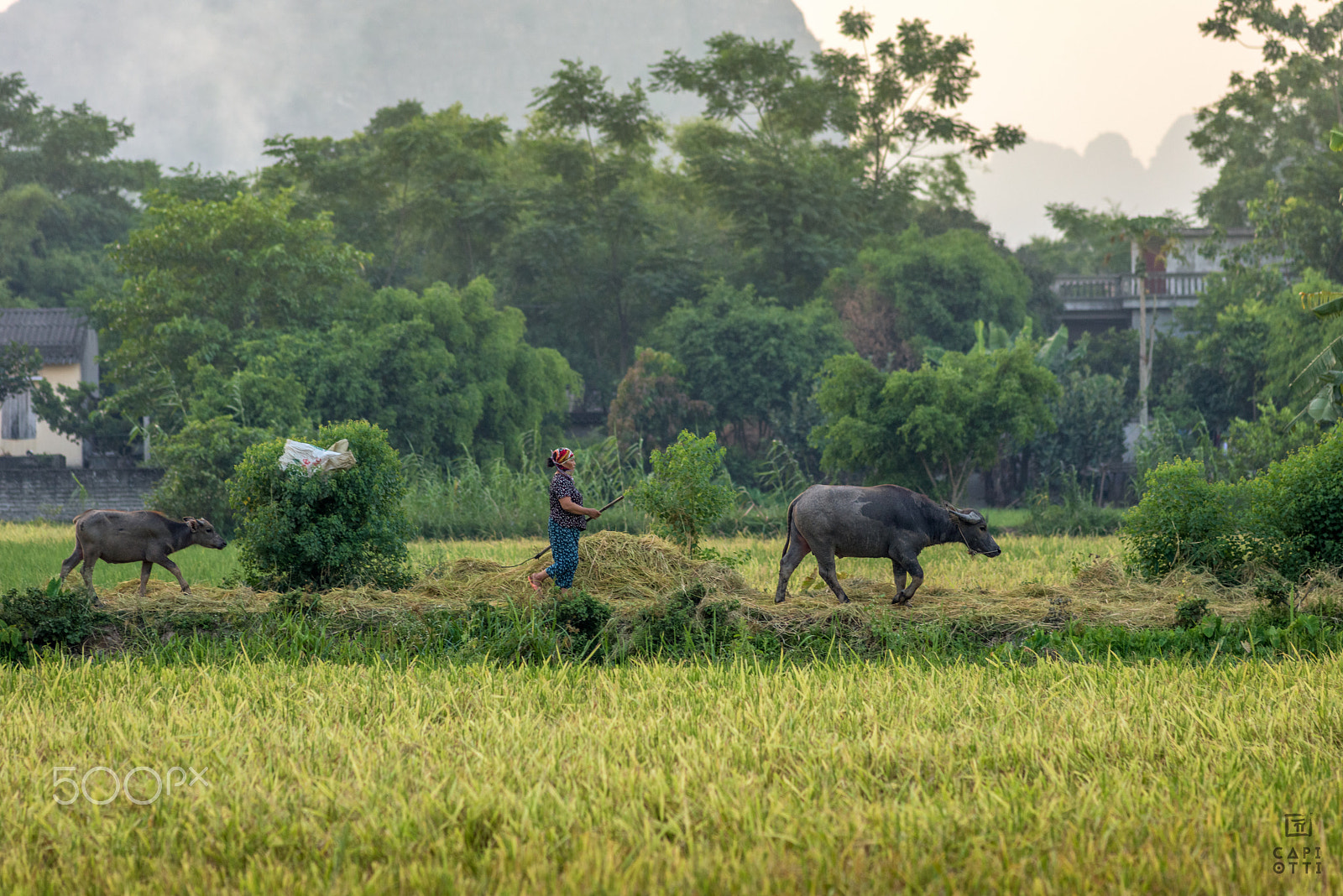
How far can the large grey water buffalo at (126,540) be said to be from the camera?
27.8 ft

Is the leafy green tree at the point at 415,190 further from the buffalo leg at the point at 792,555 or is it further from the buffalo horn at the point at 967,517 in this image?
the buffalo horn at the point at 967,517

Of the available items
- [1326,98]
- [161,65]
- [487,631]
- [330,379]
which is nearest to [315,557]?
[487,631]

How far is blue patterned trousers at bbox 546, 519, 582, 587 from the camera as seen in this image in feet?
27.0

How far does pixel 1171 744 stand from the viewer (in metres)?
4.75

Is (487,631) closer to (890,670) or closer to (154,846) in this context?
(890,670)

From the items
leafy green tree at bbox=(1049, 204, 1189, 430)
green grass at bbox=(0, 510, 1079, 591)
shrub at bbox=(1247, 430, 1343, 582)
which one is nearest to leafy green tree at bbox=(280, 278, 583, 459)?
green grass at bbox=(0, 510, 1079, 591)

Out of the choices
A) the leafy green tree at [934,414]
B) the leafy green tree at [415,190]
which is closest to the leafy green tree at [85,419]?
the leafy green tree at [415,190]

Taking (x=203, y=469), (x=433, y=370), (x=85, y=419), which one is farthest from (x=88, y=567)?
(x=85, y=419)

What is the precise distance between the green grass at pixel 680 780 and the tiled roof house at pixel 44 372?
21.3 metres

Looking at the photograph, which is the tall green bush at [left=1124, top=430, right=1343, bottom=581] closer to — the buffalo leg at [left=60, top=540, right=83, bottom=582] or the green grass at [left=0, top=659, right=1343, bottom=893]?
the green grass at [left=0, top=659, right=1343, bottom=893]

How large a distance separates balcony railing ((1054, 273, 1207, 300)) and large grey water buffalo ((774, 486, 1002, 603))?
68.2 feet

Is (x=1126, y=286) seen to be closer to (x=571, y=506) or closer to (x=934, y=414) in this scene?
(x=934, y=414)

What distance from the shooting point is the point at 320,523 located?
900cm

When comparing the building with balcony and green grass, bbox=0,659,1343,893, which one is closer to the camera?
green grass, bbox=0,659,1343,893
